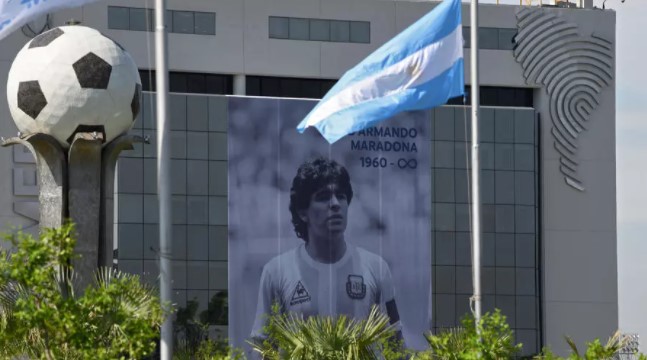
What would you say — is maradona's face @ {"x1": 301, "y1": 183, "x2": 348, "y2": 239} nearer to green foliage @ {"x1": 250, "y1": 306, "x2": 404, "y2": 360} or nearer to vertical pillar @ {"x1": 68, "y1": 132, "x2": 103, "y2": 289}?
green foliage @ {"x1": 250, "y1": 306, "x2": 404, "y2": 360}

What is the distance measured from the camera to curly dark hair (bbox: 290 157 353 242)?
62.9m

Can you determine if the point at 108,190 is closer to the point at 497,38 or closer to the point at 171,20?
the point at 171,20

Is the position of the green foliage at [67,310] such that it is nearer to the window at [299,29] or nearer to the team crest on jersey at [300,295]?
the team crest on jersey at [300,295]

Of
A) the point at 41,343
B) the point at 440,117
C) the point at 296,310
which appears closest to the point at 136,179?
the point at 296,310

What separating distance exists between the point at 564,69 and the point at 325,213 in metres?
11.8

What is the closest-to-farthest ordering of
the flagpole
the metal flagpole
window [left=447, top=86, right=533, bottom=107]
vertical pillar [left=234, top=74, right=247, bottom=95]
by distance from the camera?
the metal flagpole → the flagpole → vertical pillar [left=234, top=74, right=247, bottom=95] → window [left=447, top=86, right=533, bottom=107]

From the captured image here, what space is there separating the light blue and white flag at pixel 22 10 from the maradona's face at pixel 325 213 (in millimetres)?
35173

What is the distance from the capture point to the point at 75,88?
30.7 metres

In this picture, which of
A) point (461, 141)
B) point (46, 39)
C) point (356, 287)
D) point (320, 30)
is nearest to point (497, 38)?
point (461, 141)

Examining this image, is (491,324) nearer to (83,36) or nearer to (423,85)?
(423,85)

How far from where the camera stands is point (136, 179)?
63.6 m

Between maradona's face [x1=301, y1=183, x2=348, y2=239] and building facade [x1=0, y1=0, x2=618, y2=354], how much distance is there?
3.33 metres

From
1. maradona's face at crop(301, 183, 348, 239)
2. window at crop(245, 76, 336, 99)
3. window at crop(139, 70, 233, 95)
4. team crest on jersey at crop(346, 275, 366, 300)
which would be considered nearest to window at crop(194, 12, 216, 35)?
window at crop(139, 70, 233, 95)

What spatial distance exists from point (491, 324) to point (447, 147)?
38836 mm
